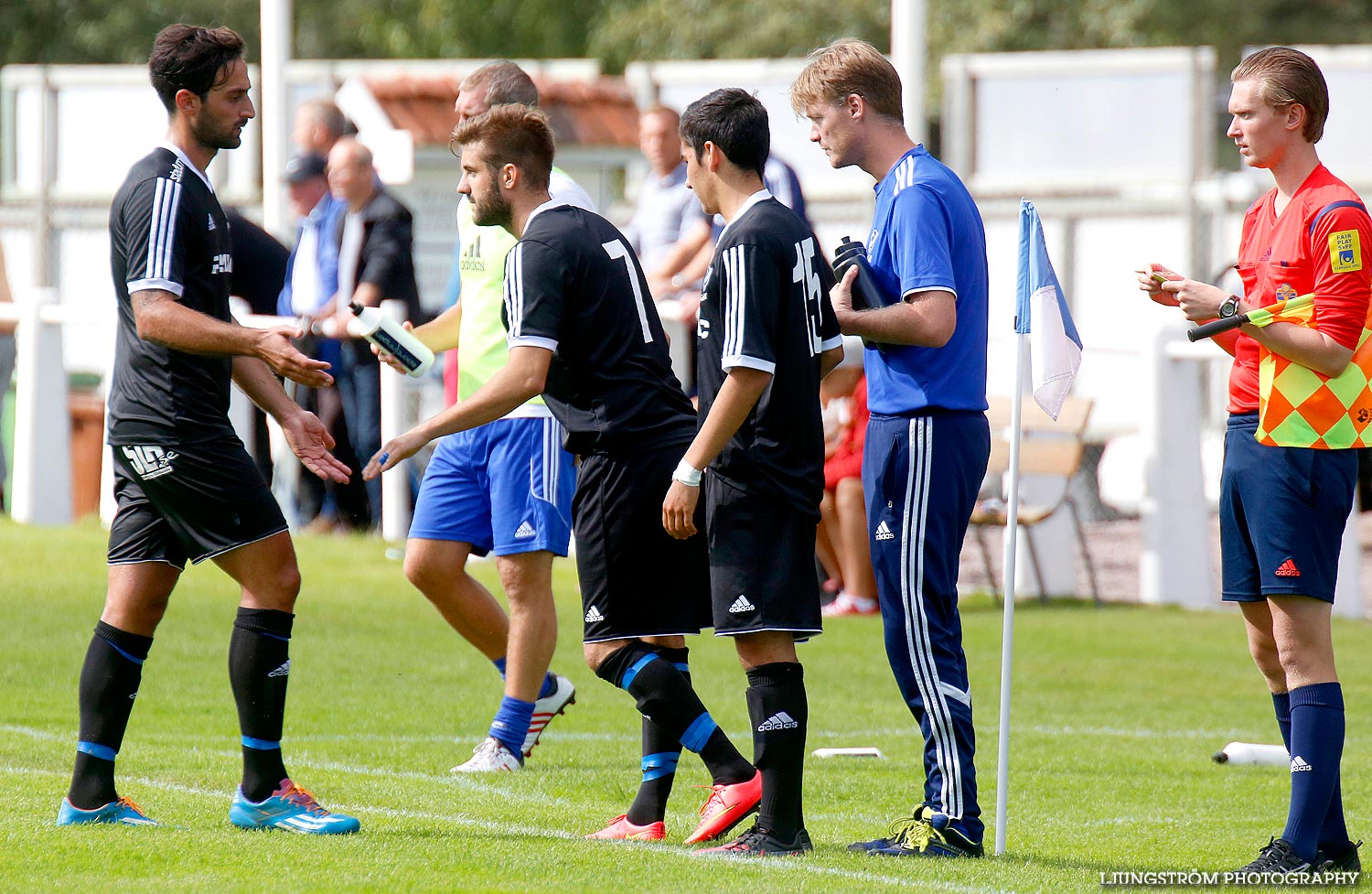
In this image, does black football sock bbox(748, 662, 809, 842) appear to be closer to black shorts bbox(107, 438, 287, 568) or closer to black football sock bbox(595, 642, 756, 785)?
black football sock bbox(595, 642, 756, 785)

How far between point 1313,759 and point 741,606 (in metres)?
1.72

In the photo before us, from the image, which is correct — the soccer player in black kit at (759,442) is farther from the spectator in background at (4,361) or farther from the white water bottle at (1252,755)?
the spectator in background at (4,361)

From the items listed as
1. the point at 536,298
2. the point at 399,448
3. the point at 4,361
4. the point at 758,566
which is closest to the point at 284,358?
the point at 399,448

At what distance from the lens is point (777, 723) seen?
19.0 feet

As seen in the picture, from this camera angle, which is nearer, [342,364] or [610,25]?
[342,364]

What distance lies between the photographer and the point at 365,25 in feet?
120

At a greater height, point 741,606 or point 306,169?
point 306,169

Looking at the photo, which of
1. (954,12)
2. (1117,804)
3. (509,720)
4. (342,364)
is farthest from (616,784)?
(954,12)

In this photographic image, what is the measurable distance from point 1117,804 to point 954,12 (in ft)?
83.7

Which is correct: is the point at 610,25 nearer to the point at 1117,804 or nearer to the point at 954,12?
the point at 954,12

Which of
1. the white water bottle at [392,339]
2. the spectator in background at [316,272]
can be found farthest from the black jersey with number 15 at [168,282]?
the spectator in background at [316,272]

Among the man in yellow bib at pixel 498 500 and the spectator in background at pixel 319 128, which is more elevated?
the spectator in background at pixel 319 128

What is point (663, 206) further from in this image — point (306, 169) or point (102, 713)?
point (102, 713)

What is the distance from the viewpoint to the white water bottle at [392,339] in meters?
6.09
